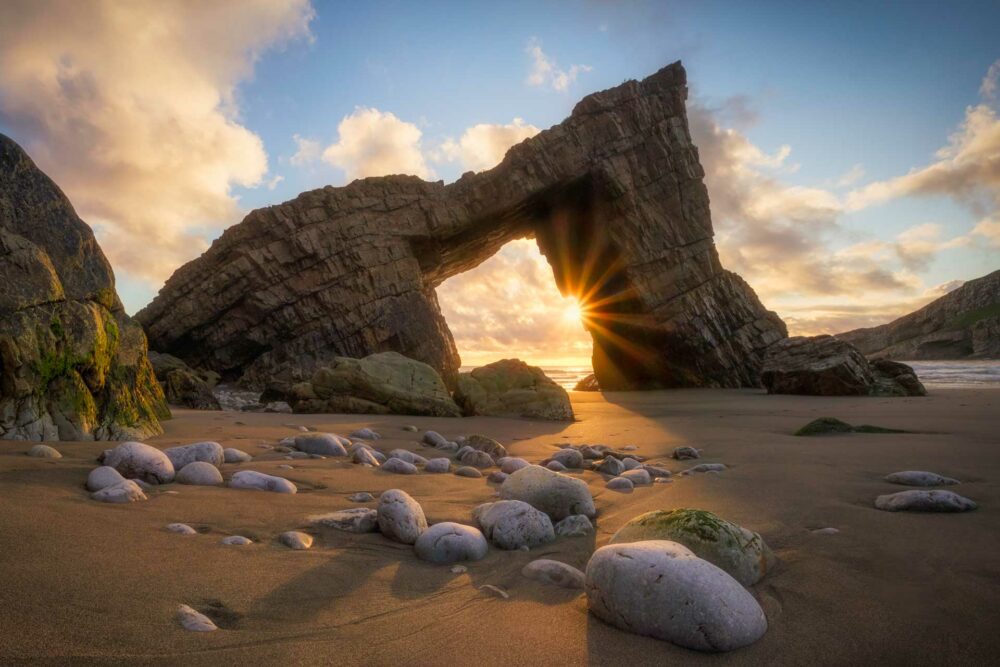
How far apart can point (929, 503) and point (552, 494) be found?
1769mm

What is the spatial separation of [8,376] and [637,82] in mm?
18116

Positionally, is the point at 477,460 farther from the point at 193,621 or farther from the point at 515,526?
the point at 193,621

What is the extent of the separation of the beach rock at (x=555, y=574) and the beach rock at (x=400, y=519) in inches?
21.2

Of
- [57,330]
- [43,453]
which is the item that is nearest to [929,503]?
[43,453]

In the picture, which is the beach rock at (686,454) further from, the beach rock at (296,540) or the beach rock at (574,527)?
the beach rock at (296,540)

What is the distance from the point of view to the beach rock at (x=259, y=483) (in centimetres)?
298

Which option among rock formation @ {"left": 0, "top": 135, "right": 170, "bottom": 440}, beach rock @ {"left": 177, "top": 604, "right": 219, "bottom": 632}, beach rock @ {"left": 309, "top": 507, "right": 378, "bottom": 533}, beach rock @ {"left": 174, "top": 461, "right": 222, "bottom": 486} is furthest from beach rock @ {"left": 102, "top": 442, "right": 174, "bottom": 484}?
beach rock @ {"left": 177, "top": 604, "right": 219, "bottom": 632}

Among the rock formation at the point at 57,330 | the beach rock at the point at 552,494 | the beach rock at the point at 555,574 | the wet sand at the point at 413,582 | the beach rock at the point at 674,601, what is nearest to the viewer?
the wet sand at the point at 413,582

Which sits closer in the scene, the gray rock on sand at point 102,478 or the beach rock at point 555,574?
the beach rock at point 555,574

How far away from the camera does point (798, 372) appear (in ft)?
39.4

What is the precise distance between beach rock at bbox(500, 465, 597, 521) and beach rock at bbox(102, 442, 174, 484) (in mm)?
1832

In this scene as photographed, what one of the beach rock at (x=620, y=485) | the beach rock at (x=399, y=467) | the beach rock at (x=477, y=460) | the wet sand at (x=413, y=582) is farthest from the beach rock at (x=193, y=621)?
the beach rock at (x=477, y=460)

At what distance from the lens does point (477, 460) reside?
174 inches

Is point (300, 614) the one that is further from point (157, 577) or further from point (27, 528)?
point (27, 528)
